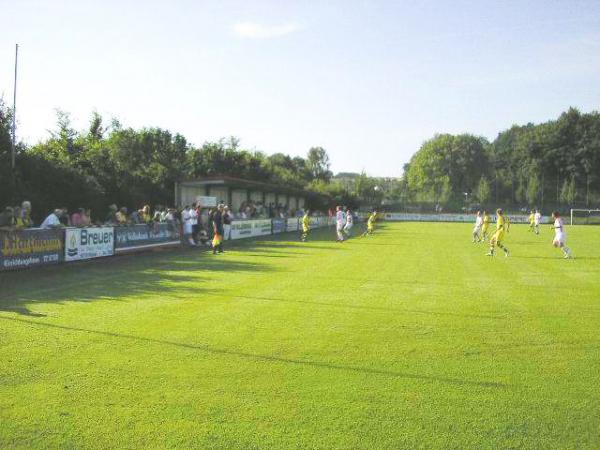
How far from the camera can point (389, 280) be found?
15.0m

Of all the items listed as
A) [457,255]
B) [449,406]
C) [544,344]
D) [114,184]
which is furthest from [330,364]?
[114,184]

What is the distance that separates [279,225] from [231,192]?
19.7 feet

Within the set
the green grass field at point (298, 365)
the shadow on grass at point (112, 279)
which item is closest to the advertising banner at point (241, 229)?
the shadow on grass at point (112, 279)

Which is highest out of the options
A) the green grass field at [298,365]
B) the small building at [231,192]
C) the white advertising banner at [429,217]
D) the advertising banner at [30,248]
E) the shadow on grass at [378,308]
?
the small building at [231,192]

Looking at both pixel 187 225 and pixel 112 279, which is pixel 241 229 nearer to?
pixel 187 225

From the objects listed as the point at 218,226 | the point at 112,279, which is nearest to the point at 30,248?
the point at 112,279

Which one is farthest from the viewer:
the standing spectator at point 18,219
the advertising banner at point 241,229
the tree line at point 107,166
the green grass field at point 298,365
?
the advertising banner at point 241,229

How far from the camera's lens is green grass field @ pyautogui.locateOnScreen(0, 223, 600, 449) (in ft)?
16.4

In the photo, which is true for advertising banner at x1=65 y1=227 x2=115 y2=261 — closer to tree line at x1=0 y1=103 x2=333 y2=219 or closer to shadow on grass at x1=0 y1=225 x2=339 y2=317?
shadow on grass at x1=0 y1=225 x2=339 y2=317

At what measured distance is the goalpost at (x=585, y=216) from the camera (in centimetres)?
7306

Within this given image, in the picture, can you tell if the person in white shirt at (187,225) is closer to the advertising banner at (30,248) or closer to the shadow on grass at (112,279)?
the shadow on grass at (112,279)

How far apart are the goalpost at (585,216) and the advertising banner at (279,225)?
4745 cm

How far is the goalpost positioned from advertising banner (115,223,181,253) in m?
62.6

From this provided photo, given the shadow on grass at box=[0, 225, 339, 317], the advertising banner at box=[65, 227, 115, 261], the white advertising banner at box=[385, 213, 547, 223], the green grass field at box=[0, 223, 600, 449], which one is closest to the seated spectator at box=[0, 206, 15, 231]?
the shadow on grass at box=[0, 225, 339, 317]
